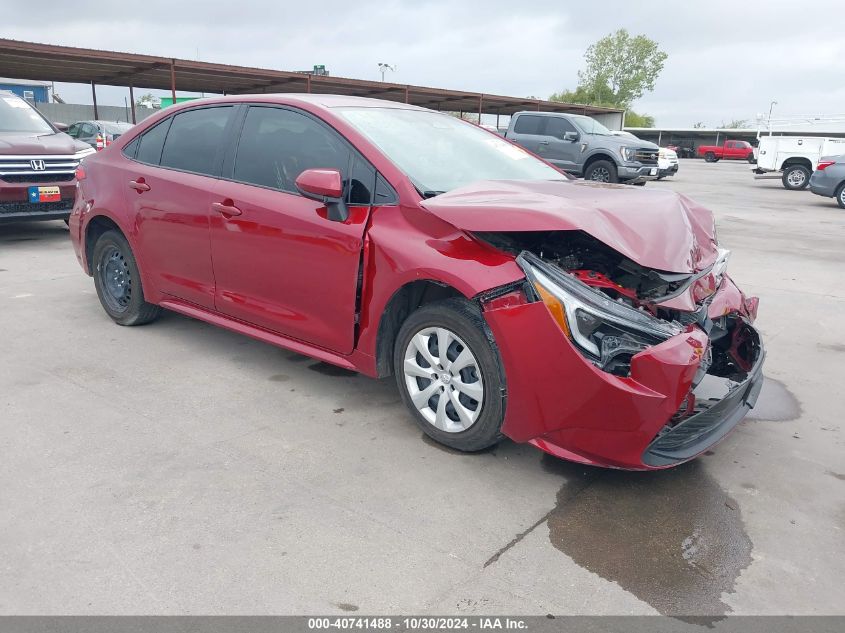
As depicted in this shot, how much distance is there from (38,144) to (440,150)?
6575 millimetres

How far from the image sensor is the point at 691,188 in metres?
21.8

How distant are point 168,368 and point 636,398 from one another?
2982mm

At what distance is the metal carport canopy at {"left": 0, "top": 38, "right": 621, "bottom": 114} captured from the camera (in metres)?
16.6

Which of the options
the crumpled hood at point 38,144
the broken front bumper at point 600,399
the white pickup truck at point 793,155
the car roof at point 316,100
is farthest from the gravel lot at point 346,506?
the white pickup truck at point 793,155

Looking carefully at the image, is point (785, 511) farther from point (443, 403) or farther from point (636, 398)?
point (443, 403)

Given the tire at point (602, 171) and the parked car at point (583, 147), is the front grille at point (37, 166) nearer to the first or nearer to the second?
the parked car at point (583, 147)

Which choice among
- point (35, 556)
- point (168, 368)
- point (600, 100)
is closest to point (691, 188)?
point (168, 368)

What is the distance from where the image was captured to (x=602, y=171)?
17609 millimetres

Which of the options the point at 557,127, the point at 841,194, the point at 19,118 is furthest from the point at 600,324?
the point at 841,194

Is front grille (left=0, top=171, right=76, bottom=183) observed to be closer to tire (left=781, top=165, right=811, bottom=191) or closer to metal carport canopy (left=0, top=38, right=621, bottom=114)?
metal carport canopy (left=0, top=38, right=621, bottom=114)

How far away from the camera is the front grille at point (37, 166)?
8.02 m

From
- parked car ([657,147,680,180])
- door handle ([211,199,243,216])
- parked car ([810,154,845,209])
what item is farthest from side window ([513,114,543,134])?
door handle ([211,199,243,216])

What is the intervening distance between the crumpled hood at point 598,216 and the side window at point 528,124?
15.0m

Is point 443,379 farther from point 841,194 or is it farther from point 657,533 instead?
point 841,194
